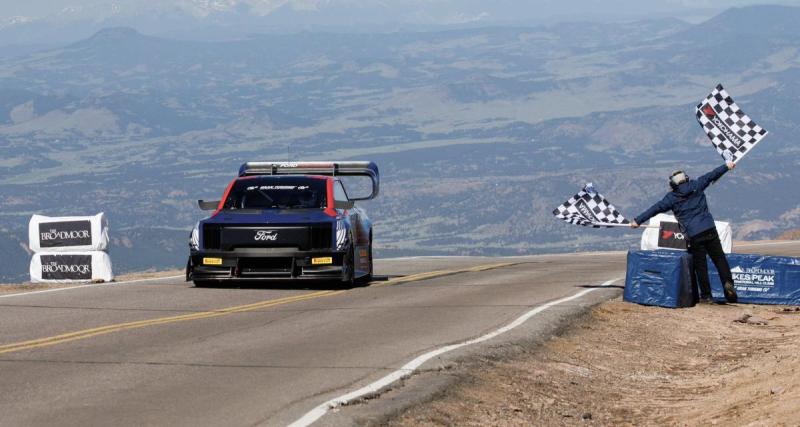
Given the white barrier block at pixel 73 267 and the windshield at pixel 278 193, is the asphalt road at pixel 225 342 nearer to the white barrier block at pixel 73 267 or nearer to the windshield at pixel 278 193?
the windshield at pixel 278 193

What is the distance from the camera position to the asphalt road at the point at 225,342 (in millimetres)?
9570

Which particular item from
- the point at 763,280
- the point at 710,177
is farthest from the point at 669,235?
the point at 710,177

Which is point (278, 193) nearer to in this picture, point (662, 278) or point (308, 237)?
point (308, 237)

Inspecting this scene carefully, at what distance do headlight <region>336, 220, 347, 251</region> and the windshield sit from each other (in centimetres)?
73

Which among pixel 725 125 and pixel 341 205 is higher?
pixel 725 125

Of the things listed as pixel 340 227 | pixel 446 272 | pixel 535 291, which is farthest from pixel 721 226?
pixel 340 227

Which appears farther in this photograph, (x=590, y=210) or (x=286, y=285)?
(x=590, y=210)

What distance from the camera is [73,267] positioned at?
22.9 metres

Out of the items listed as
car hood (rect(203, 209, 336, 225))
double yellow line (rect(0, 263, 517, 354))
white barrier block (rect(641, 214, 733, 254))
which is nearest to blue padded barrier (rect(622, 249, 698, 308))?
double yellow line (rect(0, 263, 517, 354))

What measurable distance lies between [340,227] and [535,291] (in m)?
3.12

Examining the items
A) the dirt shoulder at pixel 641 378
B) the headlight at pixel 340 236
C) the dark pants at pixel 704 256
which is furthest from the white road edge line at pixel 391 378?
the headlight at pixel 340 236

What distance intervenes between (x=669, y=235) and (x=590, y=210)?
7394 mm

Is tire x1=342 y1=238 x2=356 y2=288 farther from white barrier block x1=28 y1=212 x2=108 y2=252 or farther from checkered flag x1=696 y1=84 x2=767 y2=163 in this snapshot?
checkered flag x1=696 y1=84 x2=767 y2=163

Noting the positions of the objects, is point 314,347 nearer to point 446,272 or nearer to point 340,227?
point 340,227
